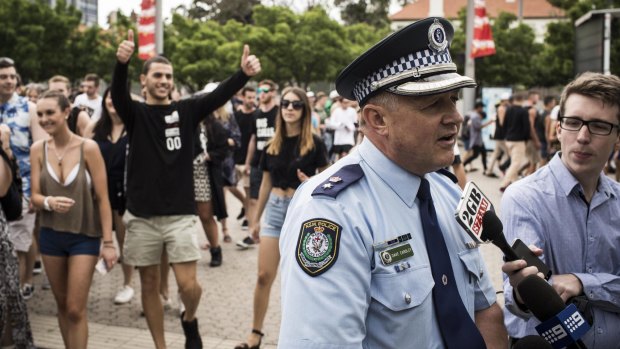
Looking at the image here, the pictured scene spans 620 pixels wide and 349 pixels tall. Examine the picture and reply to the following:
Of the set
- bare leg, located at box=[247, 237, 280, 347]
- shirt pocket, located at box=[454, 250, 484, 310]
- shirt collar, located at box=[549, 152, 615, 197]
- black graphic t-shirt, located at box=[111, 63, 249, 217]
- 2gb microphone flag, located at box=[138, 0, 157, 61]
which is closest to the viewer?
shirt pocket, located at box=[454, 250, 484, 310]

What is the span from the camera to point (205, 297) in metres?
7.58

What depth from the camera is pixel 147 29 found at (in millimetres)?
12742

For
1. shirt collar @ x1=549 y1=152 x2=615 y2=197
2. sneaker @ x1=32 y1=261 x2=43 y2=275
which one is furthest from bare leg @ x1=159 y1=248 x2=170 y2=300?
shirt collar @ x1=549 y1=152 x2=615 y2=197

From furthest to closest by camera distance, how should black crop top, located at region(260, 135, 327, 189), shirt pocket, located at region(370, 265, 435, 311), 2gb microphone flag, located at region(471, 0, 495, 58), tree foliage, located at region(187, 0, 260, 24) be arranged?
tree foliage, located at region(187, 0, 260, 24), 2gb microphone flag, located at region(471, 0, 495, 58), black crop top, located at region(260, 135, 327, 189), shirt pocket, located at region(370, 265, 435, 311)

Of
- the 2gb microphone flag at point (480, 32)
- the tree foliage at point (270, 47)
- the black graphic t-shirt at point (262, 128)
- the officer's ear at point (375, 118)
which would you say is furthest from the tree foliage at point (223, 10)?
the officer's ear at point (375, 118)

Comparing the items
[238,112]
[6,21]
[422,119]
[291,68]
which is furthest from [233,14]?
[422,119]

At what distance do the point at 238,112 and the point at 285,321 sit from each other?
10422mm

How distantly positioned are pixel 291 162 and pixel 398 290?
4498mm

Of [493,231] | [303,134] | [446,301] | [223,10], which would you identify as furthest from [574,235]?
[223,10]

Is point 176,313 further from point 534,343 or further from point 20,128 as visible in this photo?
point 534,343

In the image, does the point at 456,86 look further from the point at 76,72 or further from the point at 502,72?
the point at 502,72

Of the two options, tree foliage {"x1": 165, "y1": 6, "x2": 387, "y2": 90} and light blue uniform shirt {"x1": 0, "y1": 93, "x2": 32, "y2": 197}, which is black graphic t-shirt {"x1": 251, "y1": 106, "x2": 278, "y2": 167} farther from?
tree foliage {"x1": 165, "y1": 6, "x2": 387, "y2": 90}

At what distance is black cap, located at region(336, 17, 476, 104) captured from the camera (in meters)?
2.18

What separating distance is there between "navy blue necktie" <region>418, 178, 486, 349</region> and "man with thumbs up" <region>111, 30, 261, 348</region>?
138 inches
